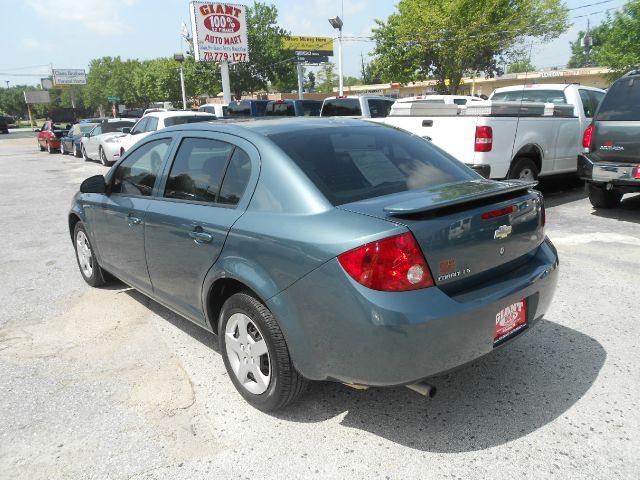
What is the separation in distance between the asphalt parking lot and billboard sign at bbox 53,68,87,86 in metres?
92.8

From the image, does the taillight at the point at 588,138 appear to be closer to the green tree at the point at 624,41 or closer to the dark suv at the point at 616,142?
the dark suv at the point at 616,142

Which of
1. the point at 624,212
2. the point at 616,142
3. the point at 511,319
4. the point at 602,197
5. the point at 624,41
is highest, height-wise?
the point at 624,41

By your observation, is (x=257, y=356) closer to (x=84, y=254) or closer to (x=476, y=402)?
(x=476, y=402)

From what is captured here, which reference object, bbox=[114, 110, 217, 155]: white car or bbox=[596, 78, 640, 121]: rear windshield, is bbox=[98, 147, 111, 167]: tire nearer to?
bbox=[114, 110, 217, 155]: white car

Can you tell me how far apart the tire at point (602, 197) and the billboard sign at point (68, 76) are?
92472 mm

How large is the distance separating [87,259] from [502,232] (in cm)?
419

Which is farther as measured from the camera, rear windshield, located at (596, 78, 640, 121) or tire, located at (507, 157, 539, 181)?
tire, located at (507, 157, 539, 181)

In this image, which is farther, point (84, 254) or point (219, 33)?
point (219, 33)

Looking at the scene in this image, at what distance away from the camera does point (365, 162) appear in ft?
10.3

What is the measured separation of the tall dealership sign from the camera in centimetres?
2766

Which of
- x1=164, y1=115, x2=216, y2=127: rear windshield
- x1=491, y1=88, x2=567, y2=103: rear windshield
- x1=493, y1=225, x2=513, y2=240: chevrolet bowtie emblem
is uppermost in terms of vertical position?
x1=491, y1=88, x2=567, y2=103: rear windshield

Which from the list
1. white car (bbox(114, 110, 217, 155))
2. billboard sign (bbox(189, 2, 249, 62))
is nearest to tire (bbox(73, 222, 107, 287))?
white car (bbox(114, 110, 217, 155))

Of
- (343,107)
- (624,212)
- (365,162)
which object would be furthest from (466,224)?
(343,107)

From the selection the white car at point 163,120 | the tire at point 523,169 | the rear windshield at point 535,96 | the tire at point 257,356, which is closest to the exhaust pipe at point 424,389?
the tire at point 257,356
